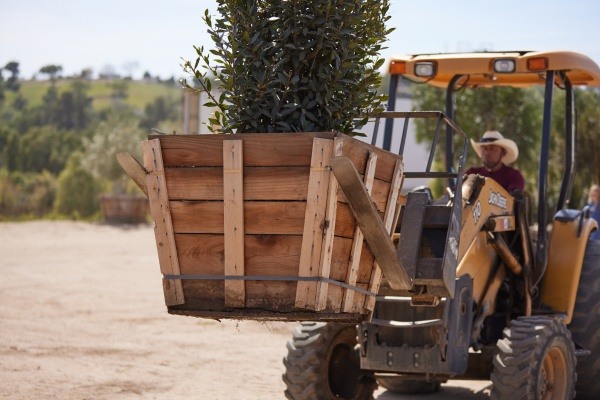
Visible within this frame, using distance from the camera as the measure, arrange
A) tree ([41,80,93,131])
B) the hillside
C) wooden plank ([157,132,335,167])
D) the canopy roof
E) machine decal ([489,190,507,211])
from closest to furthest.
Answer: wooden plank ([157,132,335,167]), machine decal ([489,190,507,211]), the canopy roof, tree ([41,80,93,131]), the hillside

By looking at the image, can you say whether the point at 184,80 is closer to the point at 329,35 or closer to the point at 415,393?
the point at 329,35

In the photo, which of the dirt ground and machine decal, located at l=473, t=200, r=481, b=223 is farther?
the dirt ground

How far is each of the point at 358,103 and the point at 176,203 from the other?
1.12 metres

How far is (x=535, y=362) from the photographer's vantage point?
6754 mm

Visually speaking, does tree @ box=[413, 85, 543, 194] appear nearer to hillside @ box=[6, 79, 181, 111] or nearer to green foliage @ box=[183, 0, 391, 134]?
green foliage @ box=[183, 0, 391, 134]

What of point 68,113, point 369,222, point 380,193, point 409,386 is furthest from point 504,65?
point 68,113

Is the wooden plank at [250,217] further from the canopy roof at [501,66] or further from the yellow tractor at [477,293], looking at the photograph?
the canopy roof at [501,66]

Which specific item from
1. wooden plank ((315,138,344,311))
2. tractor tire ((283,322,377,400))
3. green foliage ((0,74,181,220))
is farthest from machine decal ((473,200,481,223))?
green foliage ((0,74,181,220))

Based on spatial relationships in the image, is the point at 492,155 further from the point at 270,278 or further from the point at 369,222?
the point at 270,278

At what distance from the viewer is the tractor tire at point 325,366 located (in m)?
7.38

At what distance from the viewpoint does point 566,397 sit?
719 centimetres

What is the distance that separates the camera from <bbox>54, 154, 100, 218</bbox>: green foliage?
32.4 meters

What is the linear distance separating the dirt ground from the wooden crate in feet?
1.37

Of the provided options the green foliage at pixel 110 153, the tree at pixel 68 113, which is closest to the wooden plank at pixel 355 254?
the green foliage at pixel 110 153
